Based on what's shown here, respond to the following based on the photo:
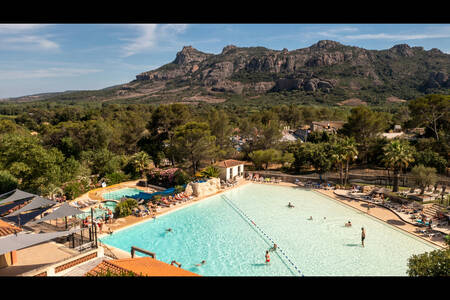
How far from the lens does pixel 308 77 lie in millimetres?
140500

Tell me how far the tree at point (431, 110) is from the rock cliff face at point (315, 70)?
319ft

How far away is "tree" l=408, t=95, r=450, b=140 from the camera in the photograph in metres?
30.0

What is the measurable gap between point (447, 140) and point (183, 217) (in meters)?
26.1

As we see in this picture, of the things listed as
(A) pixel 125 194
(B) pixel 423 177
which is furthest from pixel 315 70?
(A) pixel 125 194

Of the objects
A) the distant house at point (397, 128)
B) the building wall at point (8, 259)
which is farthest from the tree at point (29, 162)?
the distant house at point (397, 128)

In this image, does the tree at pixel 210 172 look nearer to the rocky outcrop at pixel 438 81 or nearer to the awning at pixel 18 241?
the awning at pixel 18 241

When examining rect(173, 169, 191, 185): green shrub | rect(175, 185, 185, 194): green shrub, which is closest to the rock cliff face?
rect(173, 169, 191, 185): green shrub

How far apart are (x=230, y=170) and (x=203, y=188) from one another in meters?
5.12

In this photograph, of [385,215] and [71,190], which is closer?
[385,215]

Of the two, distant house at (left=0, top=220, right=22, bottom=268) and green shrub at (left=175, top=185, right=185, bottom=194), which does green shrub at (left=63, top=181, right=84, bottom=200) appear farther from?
distant house at (left=0, top=220, right=22, bottom=268)

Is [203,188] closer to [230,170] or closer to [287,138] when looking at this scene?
[230,170]

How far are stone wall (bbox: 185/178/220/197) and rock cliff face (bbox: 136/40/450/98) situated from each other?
113 metres

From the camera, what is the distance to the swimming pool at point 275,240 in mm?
13231
